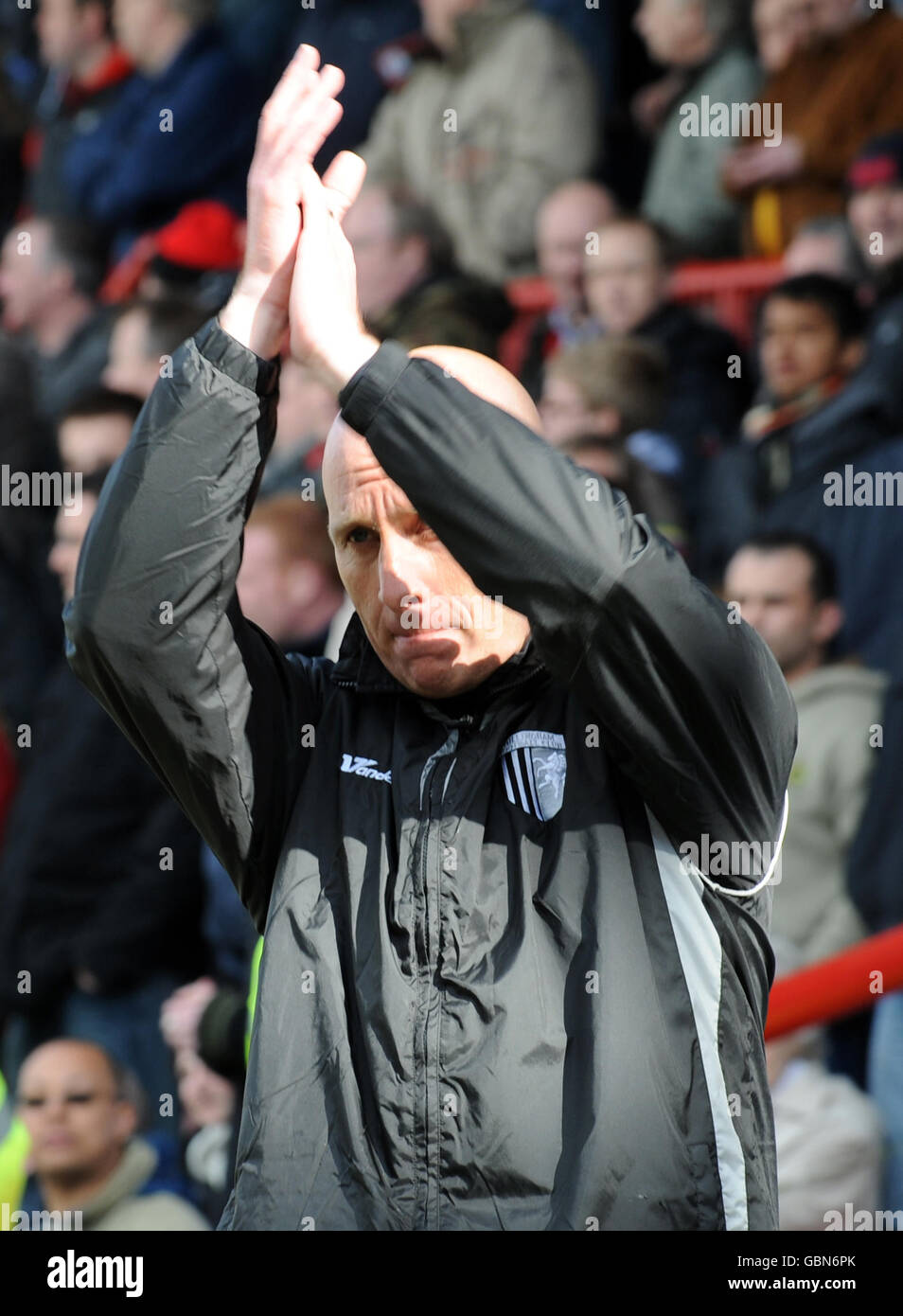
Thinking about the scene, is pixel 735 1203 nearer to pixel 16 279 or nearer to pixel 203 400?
pixel 203 400

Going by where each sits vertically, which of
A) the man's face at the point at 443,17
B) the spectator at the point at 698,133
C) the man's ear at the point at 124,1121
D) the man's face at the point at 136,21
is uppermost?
the man's face at the point at 136,21

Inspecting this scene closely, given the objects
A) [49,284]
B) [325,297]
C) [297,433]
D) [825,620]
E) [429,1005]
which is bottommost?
[429,1005]

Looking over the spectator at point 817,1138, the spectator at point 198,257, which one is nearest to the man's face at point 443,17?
the spectator at point 198,257

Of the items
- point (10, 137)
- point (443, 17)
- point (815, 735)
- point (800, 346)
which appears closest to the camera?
point (815, 735)

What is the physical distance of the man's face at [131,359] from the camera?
19.0ft

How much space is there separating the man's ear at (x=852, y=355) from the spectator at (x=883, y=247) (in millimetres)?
27

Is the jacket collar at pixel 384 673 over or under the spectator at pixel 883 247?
under

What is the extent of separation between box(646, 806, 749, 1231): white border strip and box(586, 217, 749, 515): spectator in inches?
110

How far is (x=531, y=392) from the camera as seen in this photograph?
5.23m

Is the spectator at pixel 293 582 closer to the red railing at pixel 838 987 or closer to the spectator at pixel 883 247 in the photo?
the spectator at pixel 883 247

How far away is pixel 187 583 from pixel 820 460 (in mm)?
2818

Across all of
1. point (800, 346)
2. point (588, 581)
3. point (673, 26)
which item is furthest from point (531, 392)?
point (588, 581)

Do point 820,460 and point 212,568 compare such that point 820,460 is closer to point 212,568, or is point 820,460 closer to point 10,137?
point 212,568

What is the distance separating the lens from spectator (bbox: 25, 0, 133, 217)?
6707 mm
